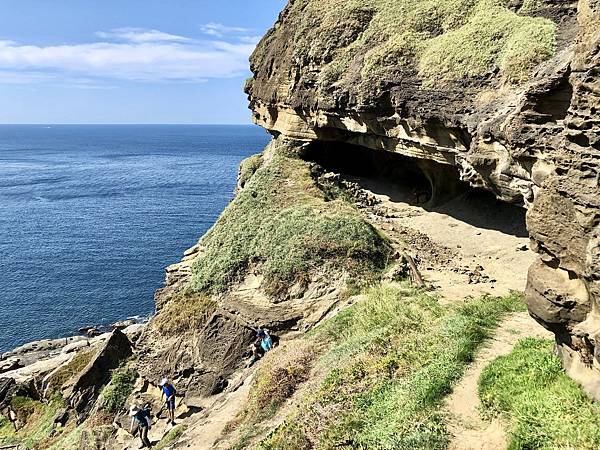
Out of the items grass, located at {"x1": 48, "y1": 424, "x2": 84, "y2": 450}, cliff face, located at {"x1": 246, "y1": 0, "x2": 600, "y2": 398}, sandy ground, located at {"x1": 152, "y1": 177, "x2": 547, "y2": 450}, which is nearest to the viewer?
cliff face, located at {"x1": 246, "y1": 0, "x2": 600, "y2": 398}

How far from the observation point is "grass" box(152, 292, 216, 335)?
24.7 meters

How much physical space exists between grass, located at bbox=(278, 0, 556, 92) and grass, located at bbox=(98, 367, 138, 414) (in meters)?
18.4

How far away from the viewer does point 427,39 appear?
88.5 feet

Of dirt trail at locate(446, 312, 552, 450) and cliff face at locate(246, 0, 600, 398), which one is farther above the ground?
cliff face at locate(246, 0, 600, 398)

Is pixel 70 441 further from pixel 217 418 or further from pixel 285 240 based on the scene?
pixel 285 240

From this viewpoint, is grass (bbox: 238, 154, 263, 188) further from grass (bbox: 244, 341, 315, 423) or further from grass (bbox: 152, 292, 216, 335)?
grass (bbox: 244, 341, 315, 423)

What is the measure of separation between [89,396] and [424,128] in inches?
805

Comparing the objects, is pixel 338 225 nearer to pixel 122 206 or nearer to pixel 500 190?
pixel 500 190

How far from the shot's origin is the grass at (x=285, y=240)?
77.4 feet

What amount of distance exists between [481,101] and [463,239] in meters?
7.03

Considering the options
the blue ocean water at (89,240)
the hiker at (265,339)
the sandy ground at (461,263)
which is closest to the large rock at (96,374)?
the sandy ground at (461,263)

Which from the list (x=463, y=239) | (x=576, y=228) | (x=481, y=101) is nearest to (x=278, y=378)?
(x=576, y=228)

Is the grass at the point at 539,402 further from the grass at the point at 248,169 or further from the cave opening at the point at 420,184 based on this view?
the grass at the point at 248,169

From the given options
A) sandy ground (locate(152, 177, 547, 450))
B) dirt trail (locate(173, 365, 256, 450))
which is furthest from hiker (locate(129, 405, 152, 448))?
dirt trail (locate(173, 365, 256, 450))
